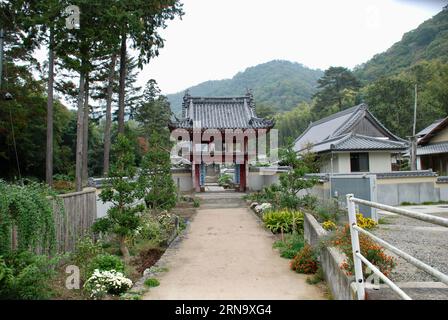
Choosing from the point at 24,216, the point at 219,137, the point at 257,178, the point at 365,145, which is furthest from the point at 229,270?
the point at 365,145

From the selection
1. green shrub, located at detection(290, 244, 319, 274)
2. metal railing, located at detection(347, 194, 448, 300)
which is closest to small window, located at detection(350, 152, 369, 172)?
green shrub, located at detection(290, 244, 319, 274)

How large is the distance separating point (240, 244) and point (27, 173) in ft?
68.9

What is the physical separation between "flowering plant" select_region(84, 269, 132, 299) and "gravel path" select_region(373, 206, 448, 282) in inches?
147

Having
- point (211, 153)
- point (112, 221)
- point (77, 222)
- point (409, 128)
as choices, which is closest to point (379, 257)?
point (112, 221)

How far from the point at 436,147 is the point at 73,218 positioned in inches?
1007

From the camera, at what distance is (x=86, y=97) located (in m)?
21.1

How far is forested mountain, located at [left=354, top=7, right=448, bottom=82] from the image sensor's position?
42.9 m

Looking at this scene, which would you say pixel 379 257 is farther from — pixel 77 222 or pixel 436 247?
pixel 77 222

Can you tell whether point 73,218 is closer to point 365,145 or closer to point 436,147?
point 365,145

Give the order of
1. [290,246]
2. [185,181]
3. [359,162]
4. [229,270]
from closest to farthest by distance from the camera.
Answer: [229,270] < [290,246] < [359,162] < [185,181]

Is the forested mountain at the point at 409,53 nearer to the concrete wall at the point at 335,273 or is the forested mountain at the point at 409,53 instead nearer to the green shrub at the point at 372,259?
the concrete wall at the point at 335,273

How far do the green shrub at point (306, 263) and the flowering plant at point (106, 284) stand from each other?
277 centimetres

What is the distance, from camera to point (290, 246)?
7.11 meters

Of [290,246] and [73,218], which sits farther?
[290,246]
